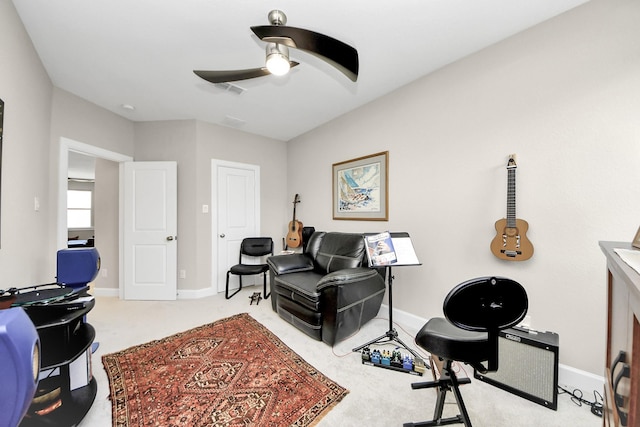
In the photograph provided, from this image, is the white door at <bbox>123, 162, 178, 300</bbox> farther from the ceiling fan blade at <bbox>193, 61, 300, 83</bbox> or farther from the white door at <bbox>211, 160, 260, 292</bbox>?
the ceiling fan blade at <bbox>193, 61, 300, 83</bbox>

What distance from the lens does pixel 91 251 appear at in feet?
7.01

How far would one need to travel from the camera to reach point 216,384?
5.75 ft

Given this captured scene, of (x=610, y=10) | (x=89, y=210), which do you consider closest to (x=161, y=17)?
(x=610, y=10)

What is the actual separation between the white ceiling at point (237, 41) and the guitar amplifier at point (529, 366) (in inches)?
88.0

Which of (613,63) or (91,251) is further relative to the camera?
(91,251)

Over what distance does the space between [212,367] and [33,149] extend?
241 cm

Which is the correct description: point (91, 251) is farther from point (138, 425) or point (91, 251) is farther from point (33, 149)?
point (138, 425)

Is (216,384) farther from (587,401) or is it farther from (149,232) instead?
(149,232)

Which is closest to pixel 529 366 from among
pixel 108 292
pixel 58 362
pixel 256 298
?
pixel 58 362

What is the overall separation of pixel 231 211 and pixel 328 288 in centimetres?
243

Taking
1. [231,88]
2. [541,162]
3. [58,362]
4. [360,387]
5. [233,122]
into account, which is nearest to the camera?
[58,362]

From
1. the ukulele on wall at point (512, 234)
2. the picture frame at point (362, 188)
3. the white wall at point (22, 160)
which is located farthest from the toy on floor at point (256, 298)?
the ukulele on wall at point (512, 234)

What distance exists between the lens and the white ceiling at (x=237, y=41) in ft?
5.40

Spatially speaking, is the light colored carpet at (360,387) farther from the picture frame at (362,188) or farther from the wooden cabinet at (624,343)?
the picture frame at (362,188)
